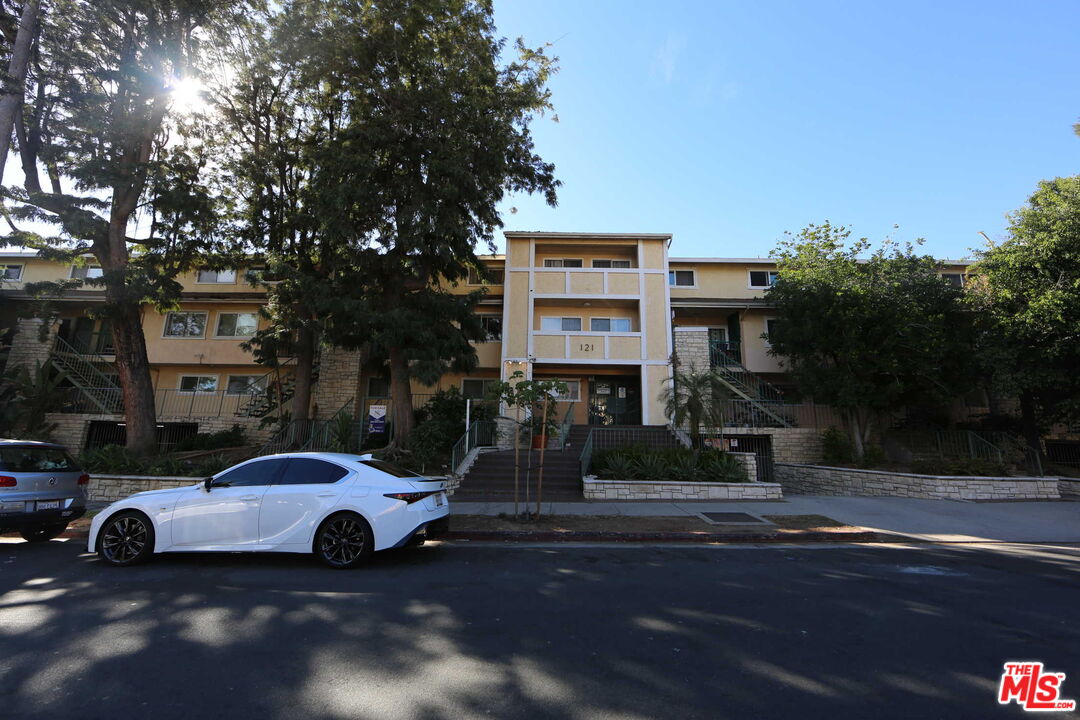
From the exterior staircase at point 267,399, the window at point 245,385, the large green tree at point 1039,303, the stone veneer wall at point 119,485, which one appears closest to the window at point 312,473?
the stone veneer wall at point 119,485

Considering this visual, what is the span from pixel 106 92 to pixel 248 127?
3773mm

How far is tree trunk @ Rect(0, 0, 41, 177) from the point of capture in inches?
427

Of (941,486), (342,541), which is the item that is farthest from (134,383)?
(941,486)

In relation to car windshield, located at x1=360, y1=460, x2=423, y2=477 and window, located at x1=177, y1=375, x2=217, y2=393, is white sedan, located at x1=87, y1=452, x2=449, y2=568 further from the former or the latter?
window, located at x1=177, y1=375, x2=217, y2=393

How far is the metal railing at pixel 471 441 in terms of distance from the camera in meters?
13.8

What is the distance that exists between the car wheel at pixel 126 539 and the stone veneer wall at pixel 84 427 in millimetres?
12838

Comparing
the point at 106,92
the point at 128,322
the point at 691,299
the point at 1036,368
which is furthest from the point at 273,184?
the point at 1036,368

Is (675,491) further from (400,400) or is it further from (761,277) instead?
(761,277)

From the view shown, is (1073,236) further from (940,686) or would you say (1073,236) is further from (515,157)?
(940,686)

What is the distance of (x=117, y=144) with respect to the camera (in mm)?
13883

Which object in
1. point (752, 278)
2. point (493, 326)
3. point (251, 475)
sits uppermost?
point (752, 278)

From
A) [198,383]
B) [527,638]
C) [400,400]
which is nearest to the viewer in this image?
[527,638]

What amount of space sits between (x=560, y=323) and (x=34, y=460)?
53.5 feet

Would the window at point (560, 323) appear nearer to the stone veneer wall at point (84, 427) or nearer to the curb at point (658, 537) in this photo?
the stone veneer wall at point (84, 427)
